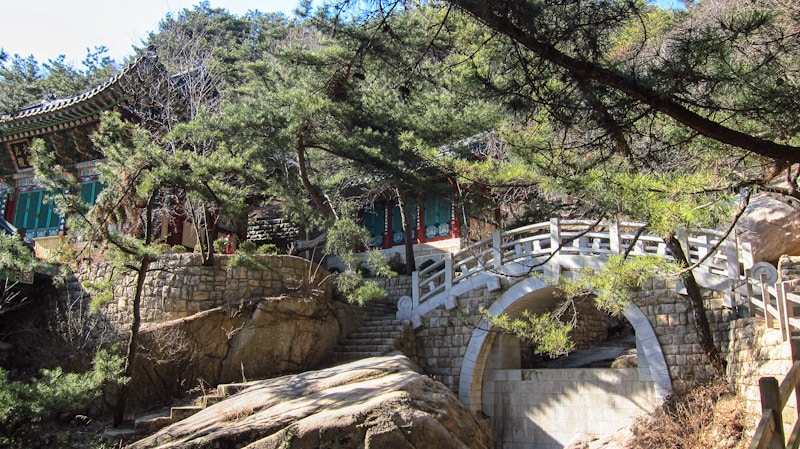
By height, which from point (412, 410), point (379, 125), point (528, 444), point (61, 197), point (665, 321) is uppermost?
point (379, 125)

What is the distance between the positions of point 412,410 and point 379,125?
784cm

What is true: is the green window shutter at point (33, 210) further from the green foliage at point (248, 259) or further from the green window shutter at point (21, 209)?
the green foliage at point (248, 259)

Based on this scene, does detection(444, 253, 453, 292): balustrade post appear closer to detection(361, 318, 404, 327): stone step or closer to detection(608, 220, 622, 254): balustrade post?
detection(361, 318, 404, 327): stone step

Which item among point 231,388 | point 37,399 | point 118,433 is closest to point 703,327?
point 231,388

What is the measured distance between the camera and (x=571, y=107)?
19.1 ft

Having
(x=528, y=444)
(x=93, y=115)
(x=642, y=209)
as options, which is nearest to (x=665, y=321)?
(x=528, y=444)

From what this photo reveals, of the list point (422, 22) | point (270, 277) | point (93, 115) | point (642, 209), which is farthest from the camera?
point (93, 115)

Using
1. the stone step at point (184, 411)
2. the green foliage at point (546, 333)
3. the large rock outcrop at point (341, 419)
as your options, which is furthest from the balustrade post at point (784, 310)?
the stone step at point (184, 411)

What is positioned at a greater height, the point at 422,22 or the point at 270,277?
the point at 422,22

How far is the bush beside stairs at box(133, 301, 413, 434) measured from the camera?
10.5 m

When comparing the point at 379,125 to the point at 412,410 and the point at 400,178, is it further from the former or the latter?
the point at 412,410

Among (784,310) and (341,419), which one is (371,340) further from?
(784,310)

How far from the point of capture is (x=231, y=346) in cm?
1205

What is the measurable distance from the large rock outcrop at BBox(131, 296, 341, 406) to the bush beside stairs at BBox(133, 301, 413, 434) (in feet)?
1.29
